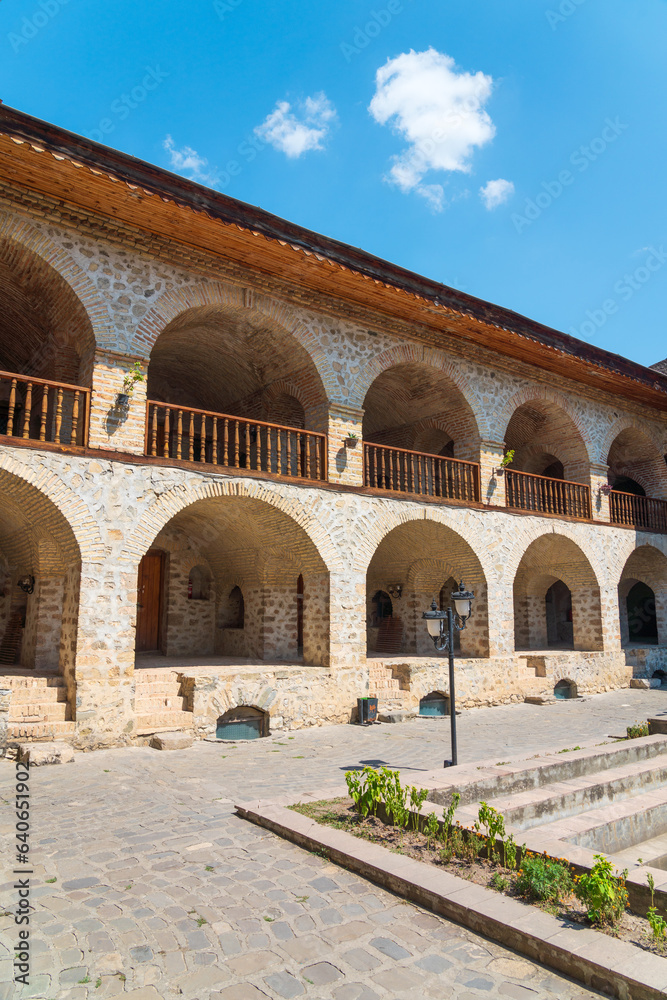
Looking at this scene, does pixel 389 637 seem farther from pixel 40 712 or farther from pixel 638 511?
pixel 40 712

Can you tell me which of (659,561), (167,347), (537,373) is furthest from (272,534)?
(659,561)

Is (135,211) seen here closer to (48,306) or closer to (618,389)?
(48,306)

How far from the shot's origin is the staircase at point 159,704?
8383 millimetres

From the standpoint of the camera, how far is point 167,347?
40.4 ft

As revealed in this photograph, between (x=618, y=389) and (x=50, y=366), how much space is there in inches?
493

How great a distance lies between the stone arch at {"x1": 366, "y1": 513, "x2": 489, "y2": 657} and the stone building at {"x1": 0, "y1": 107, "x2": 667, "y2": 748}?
7 centimetres

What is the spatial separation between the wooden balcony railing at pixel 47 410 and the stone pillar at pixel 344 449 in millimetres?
3933

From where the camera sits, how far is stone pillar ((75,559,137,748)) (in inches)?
312

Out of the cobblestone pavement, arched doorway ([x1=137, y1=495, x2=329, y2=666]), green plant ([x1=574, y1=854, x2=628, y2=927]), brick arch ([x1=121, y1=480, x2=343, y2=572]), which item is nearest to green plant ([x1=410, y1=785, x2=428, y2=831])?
the cobblestone pavement

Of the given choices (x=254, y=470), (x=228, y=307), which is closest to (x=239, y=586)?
(x=254, y=470)

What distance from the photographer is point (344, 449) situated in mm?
11078

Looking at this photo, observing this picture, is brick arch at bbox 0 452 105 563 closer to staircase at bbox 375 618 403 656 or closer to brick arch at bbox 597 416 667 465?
staircase at bbox 375 618 403 656

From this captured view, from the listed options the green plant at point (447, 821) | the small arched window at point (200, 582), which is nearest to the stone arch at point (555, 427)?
the small arched window at point (200, 582)

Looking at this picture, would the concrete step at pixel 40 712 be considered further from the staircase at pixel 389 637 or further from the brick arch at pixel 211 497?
the staircase at pixel 389 637
